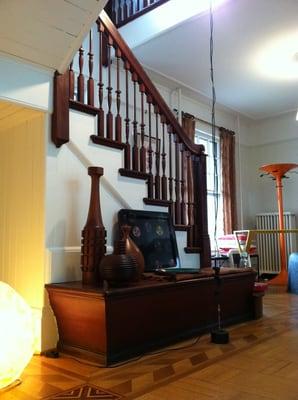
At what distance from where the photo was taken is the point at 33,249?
2395 mm

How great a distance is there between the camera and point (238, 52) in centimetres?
477

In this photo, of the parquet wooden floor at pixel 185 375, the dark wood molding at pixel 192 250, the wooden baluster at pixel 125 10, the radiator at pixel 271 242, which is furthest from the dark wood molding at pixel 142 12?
the radiator at pixel 271 242

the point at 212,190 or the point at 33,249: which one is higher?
the point at 212,190

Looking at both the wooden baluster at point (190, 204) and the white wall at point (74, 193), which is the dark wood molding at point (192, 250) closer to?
the wooden baluster at point (190, 204)

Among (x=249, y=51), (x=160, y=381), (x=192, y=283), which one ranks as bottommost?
(x=160, y=381)

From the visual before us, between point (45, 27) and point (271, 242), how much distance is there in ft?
18.1

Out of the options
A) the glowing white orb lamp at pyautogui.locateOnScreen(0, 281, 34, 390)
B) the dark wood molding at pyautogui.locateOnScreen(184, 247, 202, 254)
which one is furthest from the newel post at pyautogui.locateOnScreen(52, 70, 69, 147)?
the dark wood molding at pyautogui.locateOnScreen(184, 247, 202, 254)

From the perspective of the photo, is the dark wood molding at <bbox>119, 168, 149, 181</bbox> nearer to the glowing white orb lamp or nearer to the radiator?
the glowing white orb lamp

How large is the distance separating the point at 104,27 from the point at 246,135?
4.96m

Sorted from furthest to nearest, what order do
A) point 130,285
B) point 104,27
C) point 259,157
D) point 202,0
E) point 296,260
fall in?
point 259,157 → point 296,260 → point 202,0 → point 104,27 → point 130,285

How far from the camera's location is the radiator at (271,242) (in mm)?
6582

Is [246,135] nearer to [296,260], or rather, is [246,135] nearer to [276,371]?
[296,260]

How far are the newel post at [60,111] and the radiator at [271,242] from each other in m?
5.02

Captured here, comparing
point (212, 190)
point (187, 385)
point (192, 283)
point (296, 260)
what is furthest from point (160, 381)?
point (212, 190)
